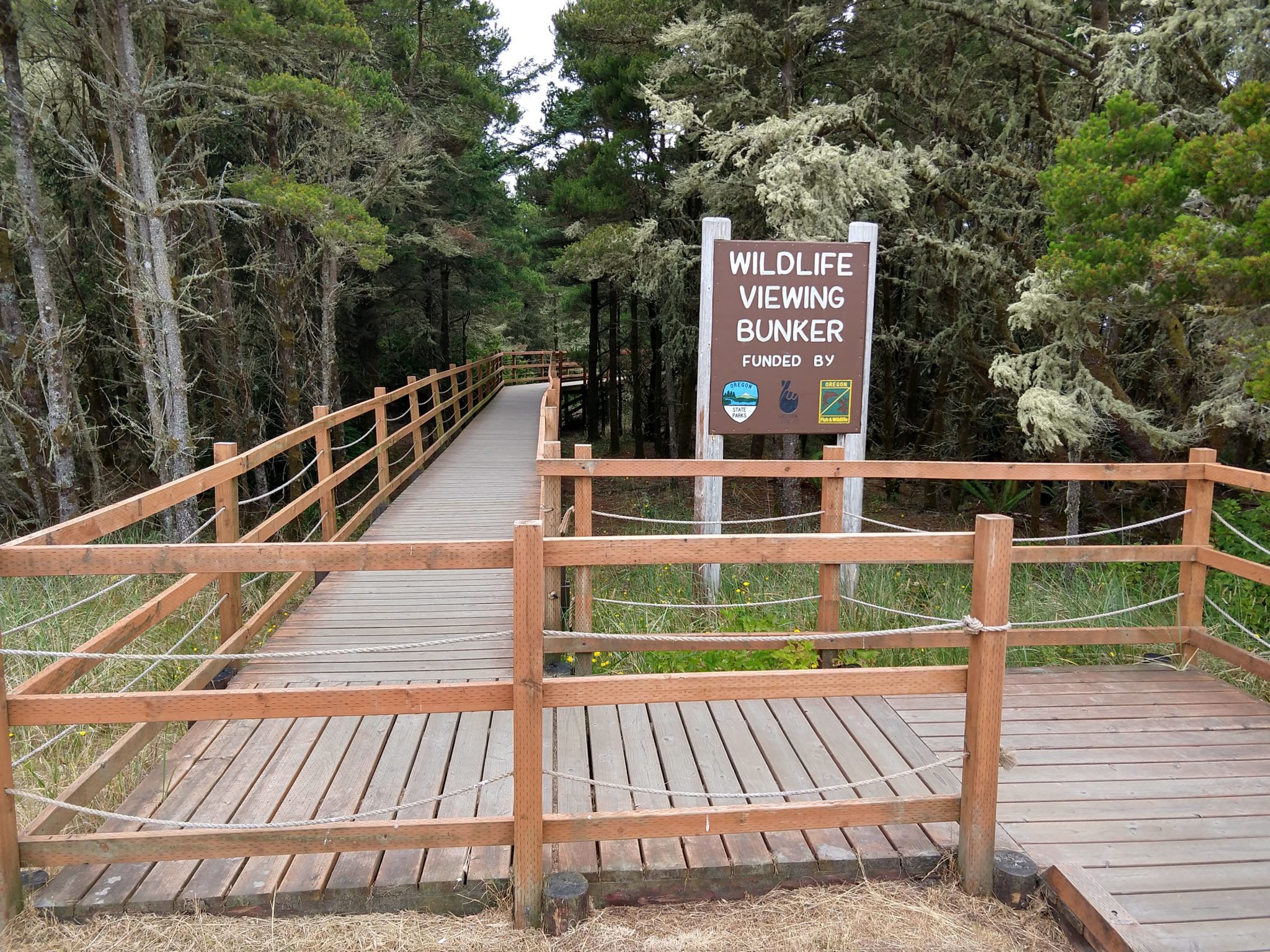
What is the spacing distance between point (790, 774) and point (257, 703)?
6.67 feet

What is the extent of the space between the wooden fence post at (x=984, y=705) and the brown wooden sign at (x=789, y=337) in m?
3.26

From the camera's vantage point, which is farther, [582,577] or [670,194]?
[670,194]

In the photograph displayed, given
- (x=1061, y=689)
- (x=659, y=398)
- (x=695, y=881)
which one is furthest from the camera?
(x=659, y=398)

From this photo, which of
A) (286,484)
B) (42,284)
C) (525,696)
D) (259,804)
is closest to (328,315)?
(42,284)

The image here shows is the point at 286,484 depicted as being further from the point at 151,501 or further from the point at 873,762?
the point at 873,762

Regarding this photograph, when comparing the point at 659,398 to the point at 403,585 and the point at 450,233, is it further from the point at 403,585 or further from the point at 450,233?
the point at 403,585

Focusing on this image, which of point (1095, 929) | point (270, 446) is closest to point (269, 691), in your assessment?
point (1095, 929)

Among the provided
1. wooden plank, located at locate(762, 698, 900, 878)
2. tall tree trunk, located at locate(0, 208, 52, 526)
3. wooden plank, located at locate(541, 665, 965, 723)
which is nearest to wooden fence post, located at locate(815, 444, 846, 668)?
wooden plank, located at locate(762, 698, 900, 878)

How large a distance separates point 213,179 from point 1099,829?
1682 cm

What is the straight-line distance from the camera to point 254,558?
275cm

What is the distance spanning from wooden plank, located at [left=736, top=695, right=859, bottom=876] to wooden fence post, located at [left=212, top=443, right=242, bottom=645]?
2677 mm

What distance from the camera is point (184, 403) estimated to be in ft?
38.2

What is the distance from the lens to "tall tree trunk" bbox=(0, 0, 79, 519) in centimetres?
1067

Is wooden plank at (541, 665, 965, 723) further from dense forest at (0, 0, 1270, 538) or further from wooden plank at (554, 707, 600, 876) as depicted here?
dense forest at (0, 0, 1270, 538)
